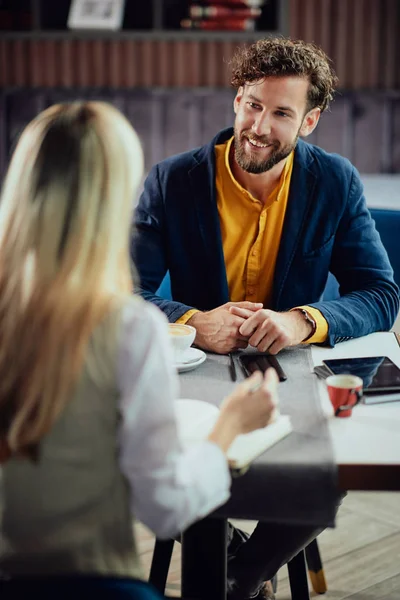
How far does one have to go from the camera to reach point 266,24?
4.88 m

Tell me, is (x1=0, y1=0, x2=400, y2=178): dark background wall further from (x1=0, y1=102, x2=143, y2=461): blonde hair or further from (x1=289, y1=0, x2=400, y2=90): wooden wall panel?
(x1=0, y1=102, x2=143, y2=461): blonde hair

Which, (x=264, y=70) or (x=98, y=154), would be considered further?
(x=264, y=70)

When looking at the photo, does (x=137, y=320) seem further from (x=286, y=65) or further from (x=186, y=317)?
(x=286, y=65)

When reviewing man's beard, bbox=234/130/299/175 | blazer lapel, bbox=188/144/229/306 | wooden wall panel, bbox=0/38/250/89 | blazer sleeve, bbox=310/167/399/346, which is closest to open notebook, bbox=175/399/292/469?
blazer sleeve, bbox=310/167/399/346

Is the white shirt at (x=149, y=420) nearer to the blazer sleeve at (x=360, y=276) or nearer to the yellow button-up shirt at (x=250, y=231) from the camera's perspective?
the blazer sleeve at (x=360, y=276)

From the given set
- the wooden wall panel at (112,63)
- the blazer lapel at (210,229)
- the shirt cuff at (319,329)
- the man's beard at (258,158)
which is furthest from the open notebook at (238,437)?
the wooden wall panel at (112,63)

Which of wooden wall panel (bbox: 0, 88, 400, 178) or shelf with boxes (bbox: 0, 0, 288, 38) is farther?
wooden wall panel (bbox: 0, 88, 400, 178)

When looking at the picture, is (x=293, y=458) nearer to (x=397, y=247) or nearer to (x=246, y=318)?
(x=246, y=318)

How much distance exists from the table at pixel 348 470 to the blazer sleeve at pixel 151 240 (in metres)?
0.74

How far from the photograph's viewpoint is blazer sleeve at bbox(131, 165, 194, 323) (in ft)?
6.73

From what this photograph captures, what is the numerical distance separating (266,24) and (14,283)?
4344mm

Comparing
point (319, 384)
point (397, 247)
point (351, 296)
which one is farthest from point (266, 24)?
point (319, 384)

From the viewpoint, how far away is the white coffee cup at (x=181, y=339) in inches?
61.8

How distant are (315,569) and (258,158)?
1085mm
